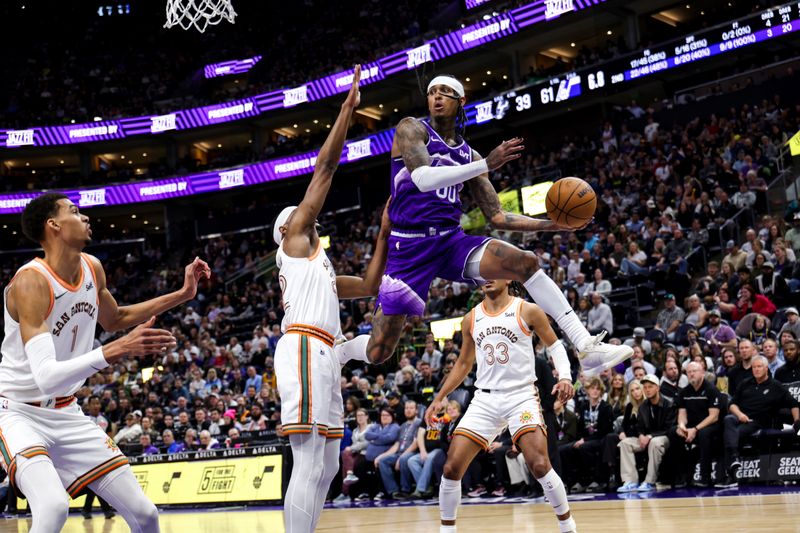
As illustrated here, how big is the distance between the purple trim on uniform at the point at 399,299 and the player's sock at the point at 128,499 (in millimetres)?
2136

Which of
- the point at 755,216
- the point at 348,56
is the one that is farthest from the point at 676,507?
the point at 348,56

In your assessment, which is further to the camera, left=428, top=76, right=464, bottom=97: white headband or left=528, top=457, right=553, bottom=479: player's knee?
left=528, top=457, right=553, bottom=479: player's knee

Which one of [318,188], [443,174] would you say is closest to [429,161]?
[443,174]

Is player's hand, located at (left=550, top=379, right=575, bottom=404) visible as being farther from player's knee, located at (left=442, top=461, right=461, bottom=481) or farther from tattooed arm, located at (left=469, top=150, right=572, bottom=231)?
tattooed arm, located at (left=469, top=150, right=572, bottom=231)

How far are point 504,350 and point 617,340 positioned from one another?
4.59 meters

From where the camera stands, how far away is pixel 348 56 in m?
38.4

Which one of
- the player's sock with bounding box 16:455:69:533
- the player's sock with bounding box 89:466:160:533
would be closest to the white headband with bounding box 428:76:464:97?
the player's sock with bounding box 89:466:160:533

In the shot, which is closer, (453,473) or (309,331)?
(309,331)

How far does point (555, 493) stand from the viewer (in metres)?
6.85

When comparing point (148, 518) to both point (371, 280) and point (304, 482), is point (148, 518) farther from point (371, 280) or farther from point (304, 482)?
point (371, 280)

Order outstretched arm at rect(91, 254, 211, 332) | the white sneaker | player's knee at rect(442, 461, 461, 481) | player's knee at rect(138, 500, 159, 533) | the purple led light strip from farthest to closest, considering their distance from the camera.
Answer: the purple led light strip
player's knee at rect(442, 461, 461, 481)
the white sneaker
outstretched arm at rect(91, 254, 211, 332)
player's knee at rect(138, 500, 159, 533)

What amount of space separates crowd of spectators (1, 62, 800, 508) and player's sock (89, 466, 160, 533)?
7001mm

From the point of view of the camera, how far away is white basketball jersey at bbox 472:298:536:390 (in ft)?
25.7

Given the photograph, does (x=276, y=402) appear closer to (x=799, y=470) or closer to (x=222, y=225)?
(x=799, y=470)
